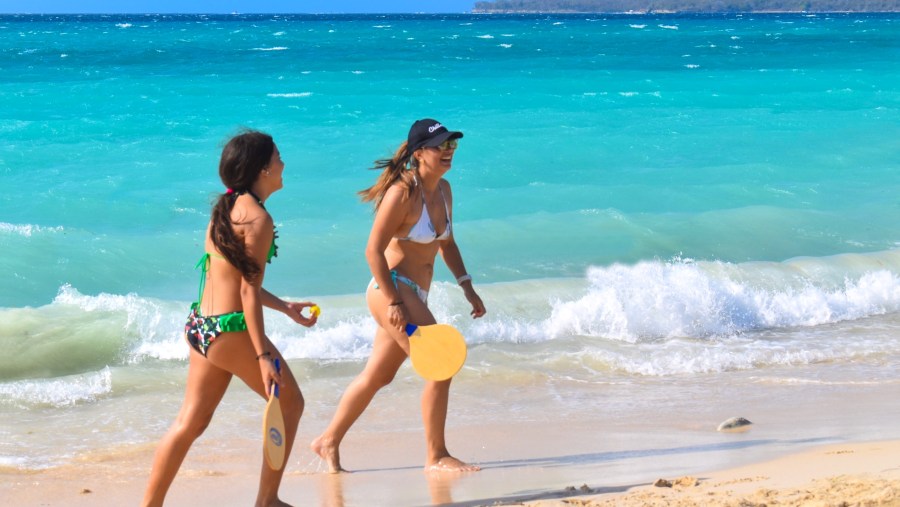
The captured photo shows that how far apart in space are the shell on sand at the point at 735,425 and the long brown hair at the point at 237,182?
9.50 feet

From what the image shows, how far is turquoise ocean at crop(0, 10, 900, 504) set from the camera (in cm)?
654

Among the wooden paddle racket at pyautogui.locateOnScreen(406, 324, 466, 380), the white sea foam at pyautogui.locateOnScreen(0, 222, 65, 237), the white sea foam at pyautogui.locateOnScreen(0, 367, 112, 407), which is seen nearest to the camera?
the wooden paddle racket at pyautogui.locateOnScreen(406, 324, 466, 380)

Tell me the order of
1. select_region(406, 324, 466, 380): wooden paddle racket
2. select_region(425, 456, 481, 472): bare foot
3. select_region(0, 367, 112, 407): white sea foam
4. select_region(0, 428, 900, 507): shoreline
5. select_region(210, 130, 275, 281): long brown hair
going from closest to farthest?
select_region(210, 130, 275, 281): long brown hair → select_region(0, 428, 900, 507): shoreline → select_region(406, 324, 466, 380): wooden paddle racket → select_region(425, 456, 481, 472): bare foot → select_region(0, 367, 112, 407): white sea foam

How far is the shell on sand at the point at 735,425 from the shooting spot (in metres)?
5.66

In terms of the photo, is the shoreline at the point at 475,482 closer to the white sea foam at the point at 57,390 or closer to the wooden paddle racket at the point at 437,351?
the wooden paddle racket at the point at 437,351

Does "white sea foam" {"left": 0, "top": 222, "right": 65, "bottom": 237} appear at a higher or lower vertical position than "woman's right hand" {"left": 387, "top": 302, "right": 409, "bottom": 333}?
lower

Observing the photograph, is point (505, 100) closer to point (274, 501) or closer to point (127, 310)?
point (127, 310)

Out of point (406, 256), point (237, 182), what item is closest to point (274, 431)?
point (237, 182)

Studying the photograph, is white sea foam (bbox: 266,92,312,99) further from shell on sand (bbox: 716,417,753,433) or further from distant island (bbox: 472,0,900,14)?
distant island (bbox: 472,0,900,14)

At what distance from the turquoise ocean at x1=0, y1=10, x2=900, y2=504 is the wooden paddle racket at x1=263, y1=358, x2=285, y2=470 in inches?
60.7

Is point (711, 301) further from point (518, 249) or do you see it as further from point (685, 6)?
point (685, 6)

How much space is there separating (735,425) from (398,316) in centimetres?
212

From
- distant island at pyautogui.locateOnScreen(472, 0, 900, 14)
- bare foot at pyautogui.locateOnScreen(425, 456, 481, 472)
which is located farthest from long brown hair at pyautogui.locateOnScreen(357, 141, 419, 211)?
distant island at pyautogui.locateOnScreen(472, 0, 900, 14)

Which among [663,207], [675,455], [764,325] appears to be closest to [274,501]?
[675,455]
